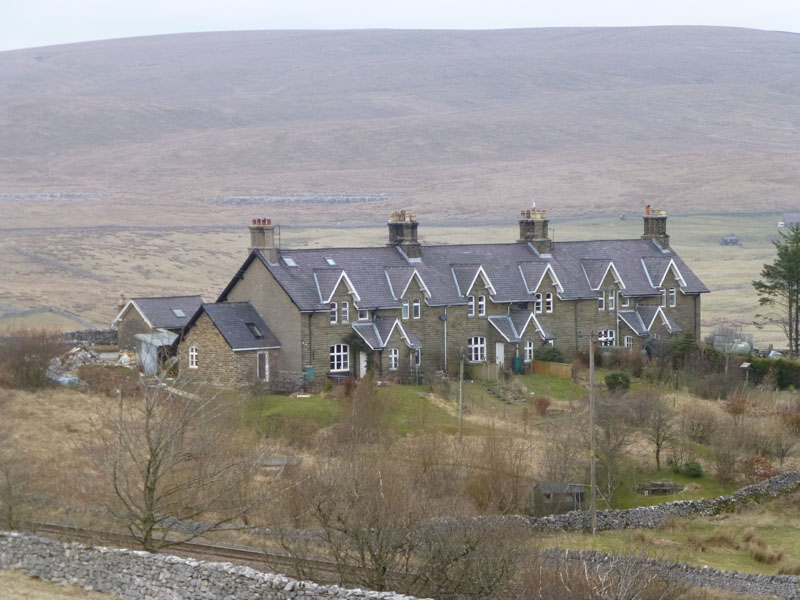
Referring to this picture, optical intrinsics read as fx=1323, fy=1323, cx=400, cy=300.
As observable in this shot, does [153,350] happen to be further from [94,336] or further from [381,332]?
[381,332]

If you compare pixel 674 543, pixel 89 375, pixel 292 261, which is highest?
pixel 292 261

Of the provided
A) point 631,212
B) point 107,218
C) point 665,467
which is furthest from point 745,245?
point 665,467

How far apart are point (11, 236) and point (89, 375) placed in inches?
3809

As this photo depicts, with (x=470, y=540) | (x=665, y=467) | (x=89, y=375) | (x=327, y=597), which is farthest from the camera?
(x=89, y=375)

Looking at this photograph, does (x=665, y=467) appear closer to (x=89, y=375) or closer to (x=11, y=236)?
(x=89, y=375)

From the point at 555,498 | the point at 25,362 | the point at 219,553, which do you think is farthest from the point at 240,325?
the point at 219,553

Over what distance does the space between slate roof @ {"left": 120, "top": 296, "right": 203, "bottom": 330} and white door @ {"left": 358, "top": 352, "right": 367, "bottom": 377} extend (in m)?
8.78

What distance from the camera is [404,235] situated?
69.4 metres

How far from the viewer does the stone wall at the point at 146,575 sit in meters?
27.0

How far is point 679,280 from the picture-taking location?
244 ft

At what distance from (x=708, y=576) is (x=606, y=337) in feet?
124

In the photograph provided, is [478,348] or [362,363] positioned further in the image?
[478,348]

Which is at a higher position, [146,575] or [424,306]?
[424,306]

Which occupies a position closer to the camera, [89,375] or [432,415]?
[432,415]
